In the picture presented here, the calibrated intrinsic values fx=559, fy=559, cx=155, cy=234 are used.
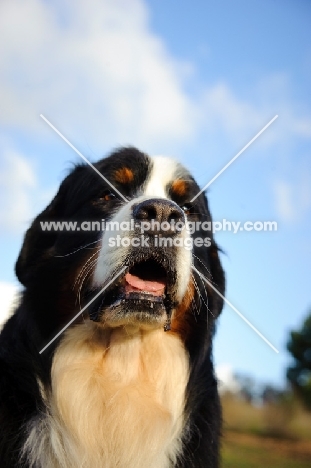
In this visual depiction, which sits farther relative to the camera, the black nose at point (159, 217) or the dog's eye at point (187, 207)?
the dog's eye at point (187, 207)

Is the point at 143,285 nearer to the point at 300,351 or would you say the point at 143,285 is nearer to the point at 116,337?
the point at 116,337

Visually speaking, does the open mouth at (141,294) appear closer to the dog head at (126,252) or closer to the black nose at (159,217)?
the dog head at (126,252)

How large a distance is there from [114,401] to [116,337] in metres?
0.47

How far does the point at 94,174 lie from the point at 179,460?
241cm

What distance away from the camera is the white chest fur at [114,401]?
4023 millimetres

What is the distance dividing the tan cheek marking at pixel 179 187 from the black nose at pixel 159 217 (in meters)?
0.83

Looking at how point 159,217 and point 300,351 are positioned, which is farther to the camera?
point 300,351

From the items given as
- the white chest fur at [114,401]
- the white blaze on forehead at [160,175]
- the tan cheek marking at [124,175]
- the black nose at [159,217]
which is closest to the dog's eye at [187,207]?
the white blaze on forehead at [160,175]

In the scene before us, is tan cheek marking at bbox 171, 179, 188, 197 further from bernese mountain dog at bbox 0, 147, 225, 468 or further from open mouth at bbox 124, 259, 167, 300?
open mouth at bbox 124, 259, 167, 300

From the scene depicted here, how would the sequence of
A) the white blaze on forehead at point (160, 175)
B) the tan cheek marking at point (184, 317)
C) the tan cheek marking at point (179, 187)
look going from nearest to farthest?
1. the tan cheek marking at point (184, 317)
2. the white blaze on forehead at point (160, 175)
3. the tan cheek marking at point (179, 187)

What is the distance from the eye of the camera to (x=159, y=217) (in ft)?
12.6

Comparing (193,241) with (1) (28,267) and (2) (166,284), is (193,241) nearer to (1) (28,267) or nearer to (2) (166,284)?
(2) (166,284)

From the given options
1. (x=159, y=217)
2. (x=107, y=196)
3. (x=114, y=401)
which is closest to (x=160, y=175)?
(x=107, y=196)

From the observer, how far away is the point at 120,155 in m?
4.86
